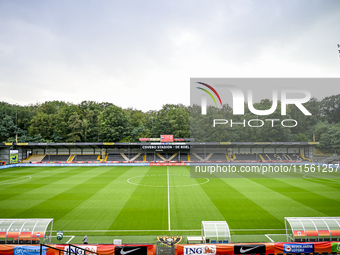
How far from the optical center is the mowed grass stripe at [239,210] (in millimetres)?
14344

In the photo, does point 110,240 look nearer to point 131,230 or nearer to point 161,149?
point 131,230

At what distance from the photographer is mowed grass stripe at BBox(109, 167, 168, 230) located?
1424 cm

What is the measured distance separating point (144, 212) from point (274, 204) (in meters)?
10.7

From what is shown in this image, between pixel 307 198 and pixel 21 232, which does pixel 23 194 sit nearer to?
pixel 21 232

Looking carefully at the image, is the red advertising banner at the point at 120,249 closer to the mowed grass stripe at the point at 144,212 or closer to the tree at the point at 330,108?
the mowed grass stripe at the point at 144,212

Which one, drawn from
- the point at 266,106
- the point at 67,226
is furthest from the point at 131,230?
the point at 266,106

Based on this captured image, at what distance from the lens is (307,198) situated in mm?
20859

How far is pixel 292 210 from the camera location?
1711 cm

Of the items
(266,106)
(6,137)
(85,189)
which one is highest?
(266,106)

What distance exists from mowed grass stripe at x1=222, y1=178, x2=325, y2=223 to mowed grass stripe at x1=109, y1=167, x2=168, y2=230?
22.5 feet

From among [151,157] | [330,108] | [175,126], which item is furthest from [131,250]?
[330,108]

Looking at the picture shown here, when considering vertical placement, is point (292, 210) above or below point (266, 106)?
below

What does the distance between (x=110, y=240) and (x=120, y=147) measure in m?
45.9

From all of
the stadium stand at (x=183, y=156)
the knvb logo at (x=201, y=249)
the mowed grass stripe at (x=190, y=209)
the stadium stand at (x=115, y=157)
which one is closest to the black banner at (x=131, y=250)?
the knvb logo at (x=201, y=249)
